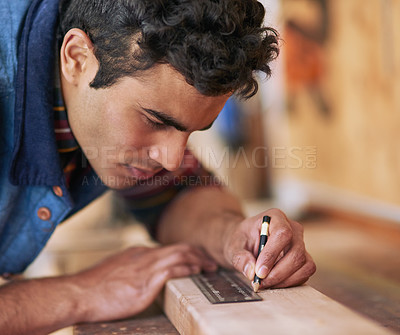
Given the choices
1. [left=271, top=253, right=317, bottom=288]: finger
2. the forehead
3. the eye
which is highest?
the forehead

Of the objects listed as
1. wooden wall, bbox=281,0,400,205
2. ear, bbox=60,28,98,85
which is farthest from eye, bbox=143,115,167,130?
wooden wall, bbox=281,0,400,205

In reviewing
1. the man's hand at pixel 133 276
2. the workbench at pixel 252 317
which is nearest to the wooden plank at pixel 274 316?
the workbench at pixel 252 317

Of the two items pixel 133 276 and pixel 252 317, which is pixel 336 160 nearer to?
pixel 133 276

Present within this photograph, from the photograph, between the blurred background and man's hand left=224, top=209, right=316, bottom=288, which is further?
the blurred background

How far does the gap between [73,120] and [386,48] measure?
4.58 ft

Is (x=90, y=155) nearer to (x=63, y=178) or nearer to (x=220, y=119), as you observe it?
(x=63, y=178)

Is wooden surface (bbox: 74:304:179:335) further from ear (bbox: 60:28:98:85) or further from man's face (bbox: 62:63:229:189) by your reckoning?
ear (bbox: 60:28:98:85)

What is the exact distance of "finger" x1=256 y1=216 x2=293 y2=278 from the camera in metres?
0.96

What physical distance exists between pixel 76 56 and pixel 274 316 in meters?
0.67

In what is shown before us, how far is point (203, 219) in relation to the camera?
54.1 inches

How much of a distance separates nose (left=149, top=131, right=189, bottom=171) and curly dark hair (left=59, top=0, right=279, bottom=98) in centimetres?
13

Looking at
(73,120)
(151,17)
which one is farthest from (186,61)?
(73,120)

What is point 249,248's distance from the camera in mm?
1085

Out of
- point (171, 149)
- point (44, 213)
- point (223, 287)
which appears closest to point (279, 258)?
point (223, 287)
